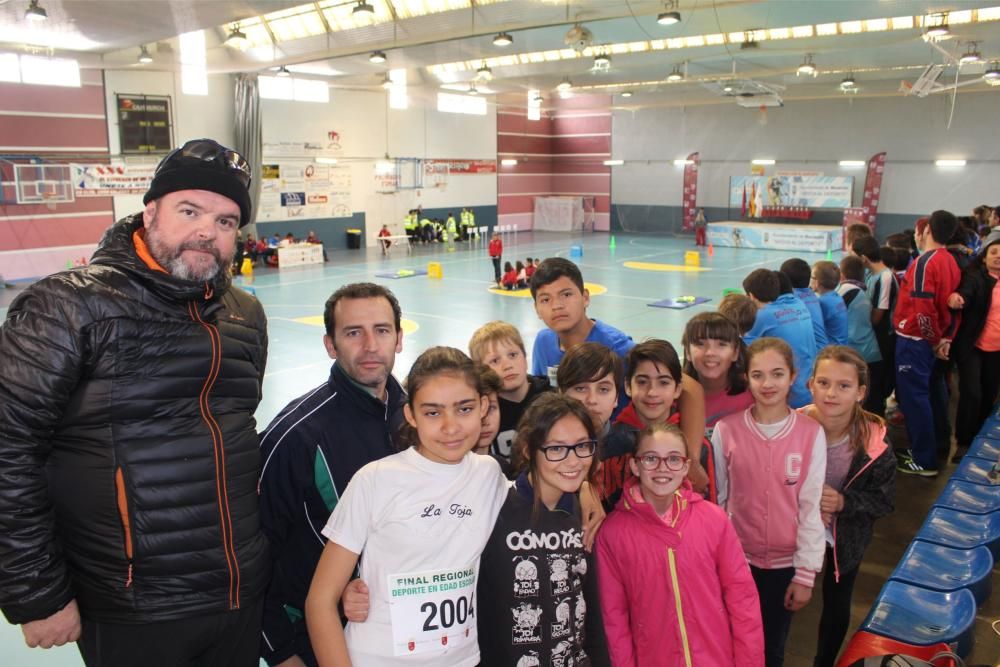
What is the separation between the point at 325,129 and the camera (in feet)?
87.9

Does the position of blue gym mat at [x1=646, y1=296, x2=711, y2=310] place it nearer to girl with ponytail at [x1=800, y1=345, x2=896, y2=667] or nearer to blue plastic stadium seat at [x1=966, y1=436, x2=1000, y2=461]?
blue plastic stadium seat at [x1=966, y1=436, x2=1000, y2=461]

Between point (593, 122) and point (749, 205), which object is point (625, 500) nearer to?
point (749, 205)

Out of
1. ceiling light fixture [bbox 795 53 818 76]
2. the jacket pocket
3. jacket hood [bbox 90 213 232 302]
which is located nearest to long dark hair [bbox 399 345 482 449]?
jacket hood [bbox 90 213 232 302]

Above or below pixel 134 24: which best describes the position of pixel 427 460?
below

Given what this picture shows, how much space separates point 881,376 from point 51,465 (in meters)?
7.33

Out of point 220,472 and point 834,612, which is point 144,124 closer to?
point 220,472

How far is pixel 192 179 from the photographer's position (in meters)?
2.31

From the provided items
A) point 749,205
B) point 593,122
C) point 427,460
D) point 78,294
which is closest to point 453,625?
point 427,460

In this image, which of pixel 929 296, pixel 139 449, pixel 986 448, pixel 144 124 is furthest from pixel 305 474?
pixel 144 124

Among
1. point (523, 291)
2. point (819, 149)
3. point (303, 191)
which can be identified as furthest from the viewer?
point (819, 149)

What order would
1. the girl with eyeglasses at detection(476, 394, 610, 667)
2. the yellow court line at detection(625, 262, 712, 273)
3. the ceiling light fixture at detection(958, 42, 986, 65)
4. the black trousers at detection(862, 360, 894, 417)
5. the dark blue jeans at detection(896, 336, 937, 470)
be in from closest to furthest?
the girl with eyeglasses at detection(476, 394, 610, 667) → the dark blue jeans at detection(896, 336, 937, 470) → the black trousers at detection(862, 360, 894, 417) → the ceiling light fixture at detection(958, 42, 986, 65) → the yellow court line at detection(625, 262, 712, 273)

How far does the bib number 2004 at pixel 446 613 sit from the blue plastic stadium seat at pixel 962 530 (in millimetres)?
2634

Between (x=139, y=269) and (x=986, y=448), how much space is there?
17.3 feet

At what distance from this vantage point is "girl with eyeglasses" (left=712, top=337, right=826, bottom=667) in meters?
3.21
